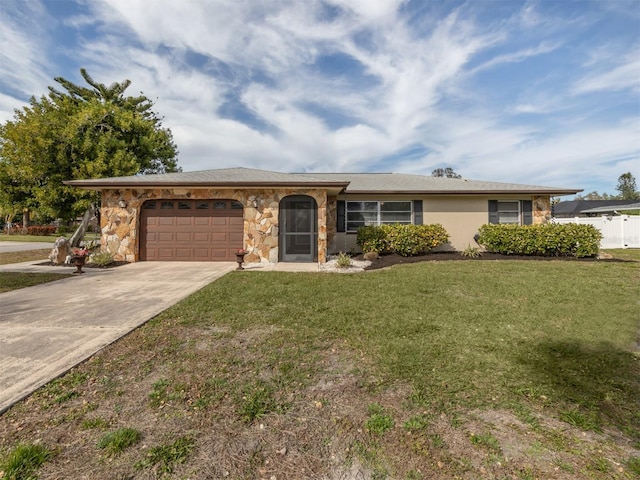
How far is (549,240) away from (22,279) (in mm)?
16127

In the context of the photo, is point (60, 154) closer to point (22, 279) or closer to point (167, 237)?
point (167, 237)

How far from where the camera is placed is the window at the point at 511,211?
491 inches

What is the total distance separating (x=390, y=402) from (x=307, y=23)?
1090cm

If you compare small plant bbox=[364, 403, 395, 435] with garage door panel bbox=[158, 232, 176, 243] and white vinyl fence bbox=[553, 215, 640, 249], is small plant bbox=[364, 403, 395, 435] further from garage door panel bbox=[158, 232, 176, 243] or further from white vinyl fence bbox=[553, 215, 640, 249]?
white vinyl fence bbox=[553, 215, 640, 249]

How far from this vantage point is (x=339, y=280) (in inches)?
293

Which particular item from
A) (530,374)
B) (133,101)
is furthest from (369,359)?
(133,101)

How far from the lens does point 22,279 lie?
24.1 feet

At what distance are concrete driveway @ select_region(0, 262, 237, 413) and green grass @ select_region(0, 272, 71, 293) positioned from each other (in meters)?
0.39

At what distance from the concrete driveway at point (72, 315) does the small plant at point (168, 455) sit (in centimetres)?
149

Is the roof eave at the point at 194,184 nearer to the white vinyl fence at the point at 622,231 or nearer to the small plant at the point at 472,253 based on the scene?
the small plant at the point at 472,253

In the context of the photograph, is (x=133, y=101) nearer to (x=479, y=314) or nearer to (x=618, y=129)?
(x=479, y=314)

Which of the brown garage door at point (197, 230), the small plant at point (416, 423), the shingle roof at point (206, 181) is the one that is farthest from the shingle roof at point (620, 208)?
the small plant at point (416, 423)

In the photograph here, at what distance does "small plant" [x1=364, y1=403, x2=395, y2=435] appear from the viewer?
6.90 feet

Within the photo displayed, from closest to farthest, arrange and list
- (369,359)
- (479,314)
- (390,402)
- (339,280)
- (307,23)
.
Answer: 1. (390,402)
2. (369,359)
3. (479,314)
4. (339,280)
5. (307,23)
